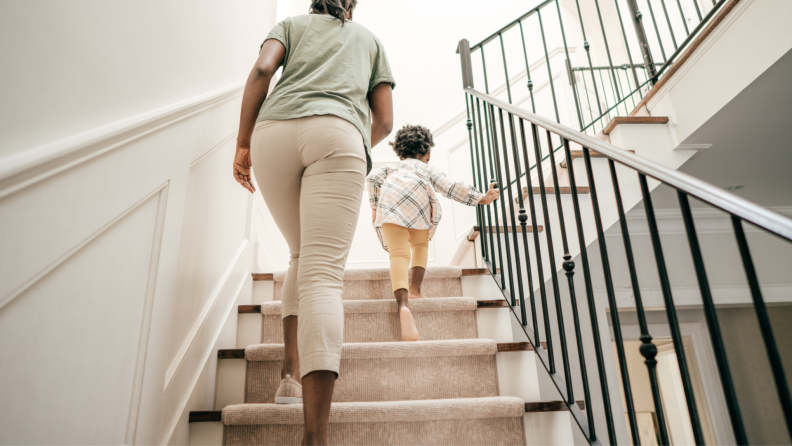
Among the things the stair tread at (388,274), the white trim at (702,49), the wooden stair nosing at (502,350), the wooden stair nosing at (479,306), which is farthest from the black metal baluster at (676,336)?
the white trim at (702,49)

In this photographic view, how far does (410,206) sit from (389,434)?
101cm

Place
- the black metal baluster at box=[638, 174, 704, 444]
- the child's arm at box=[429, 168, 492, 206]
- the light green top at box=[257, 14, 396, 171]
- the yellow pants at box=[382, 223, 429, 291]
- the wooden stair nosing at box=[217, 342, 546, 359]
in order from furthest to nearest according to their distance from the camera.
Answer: the child's arm at box=[429, 168, 492, 206] < the yellow pants at box=[382, 223, 429, 291] < the wooden stair nosing at box=[217, 342, 546, 359] < the light green top at box=[257, 14, 396, 171] < the black metal baluster at box=[638, 174, 704, 444]

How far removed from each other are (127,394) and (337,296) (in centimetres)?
49

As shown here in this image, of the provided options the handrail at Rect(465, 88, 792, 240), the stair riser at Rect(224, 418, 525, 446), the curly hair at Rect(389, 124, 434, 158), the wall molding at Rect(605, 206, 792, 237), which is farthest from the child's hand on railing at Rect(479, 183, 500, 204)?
the wall molding at Rect(605, 206, 792, 237)

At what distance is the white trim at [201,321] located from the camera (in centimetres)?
113

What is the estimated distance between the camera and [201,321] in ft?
4.38

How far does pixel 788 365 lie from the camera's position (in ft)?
10.4

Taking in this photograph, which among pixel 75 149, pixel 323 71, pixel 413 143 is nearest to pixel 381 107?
pixel 323 71

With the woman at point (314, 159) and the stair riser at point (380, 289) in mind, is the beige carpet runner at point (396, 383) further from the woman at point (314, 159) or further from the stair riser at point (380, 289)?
the woman at point (314, 159)

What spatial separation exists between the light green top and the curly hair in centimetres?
93

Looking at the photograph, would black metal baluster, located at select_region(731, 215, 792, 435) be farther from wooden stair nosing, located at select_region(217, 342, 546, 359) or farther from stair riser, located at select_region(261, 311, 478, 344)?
stair riser, located at select_region(261, 311, 478, 344)

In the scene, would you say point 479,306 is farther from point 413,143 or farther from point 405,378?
point 413,143

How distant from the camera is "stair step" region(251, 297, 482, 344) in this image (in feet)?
5.37

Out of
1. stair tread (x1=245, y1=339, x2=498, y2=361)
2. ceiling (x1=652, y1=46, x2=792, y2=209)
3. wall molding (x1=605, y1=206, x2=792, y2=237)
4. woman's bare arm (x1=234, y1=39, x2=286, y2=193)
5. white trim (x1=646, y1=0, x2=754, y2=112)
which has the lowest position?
stair tread (x1=245, y1=339, x2=498, y2=361)
